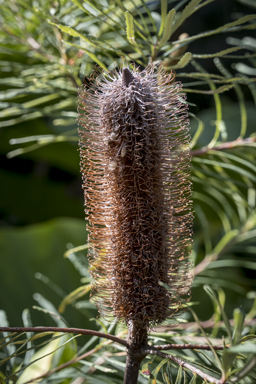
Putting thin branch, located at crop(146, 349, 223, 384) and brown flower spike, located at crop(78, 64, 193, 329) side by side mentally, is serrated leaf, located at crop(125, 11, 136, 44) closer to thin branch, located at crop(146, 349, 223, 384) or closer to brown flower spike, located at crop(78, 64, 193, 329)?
brown flower spike, located at crop(78, 64, 193, 329)

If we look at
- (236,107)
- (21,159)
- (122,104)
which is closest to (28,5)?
(122,104)

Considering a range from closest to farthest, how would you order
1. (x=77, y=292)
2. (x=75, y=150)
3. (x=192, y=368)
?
(x=192, y=368) < (x=77, y=292) < (x=75, y=150)

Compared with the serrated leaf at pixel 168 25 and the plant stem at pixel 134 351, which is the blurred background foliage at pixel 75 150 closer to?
the serrated leaf at pixel 168 25

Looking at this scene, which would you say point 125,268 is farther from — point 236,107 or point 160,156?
point 236,107

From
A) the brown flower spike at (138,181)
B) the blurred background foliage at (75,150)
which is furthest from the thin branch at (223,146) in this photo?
the brown flower spike at (138,181)

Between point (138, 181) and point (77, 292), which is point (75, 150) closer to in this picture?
point (77, 292)

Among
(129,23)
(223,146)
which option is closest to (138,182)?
(129,23)
